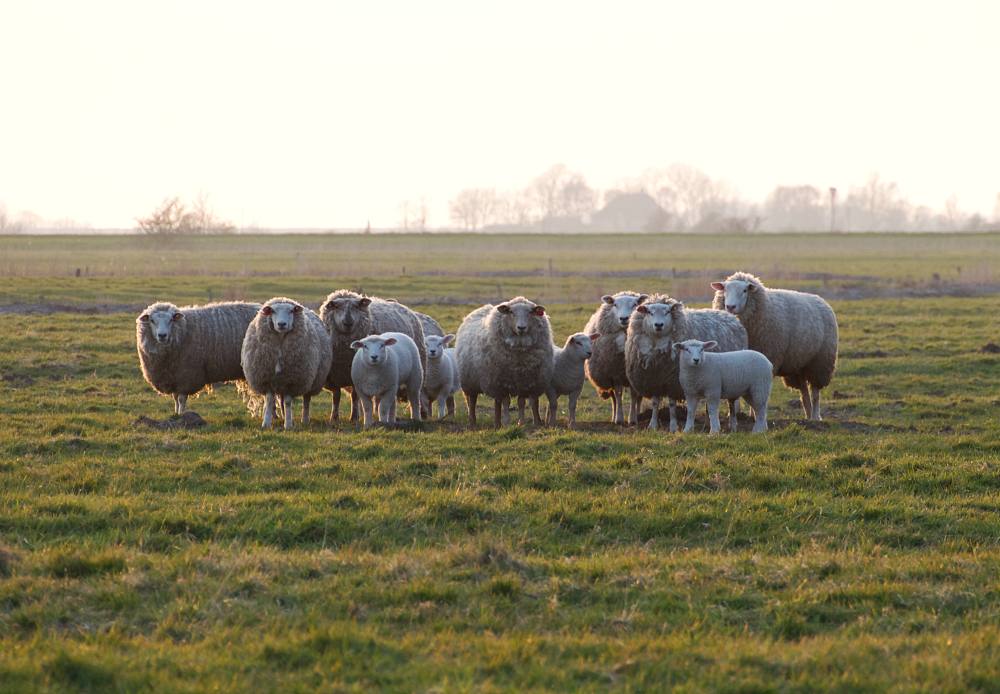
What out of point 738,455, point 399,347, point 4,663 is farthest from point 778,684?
point 399,347

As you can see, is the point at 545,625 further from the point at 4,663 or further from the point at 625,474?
the point at 625,474

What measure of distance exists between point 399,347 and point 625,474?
5018 mm

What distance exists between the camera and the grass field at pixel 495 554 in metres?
5.92

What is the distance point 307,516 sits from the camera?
869 cm

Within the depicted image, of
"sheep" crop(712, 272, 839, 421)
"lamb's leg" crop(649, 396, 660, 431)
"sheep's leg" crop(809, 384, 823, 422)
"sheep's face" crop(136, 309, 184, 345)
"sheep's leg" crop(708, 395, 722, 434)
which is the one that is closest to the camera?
"sheep's leg" crop(708, 395, 722, 434)

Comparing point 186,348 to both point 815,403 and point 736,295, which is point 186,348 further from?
point 815,403

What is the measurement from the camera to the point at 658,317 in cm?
1409

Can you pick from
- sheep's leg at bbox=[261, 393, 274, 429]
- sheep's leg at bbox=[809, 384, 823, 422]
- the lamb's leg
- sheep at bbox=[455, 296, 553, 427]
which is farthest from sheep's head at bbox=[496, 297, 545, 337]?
sheep's leg at bbox=[809, 384, 823, 422]

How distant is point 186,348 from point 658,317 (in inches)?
247

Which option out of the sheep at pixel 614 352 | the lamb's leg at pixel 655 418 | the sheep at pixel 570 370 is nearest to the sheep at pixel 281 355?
the sheep at pixel 570 370

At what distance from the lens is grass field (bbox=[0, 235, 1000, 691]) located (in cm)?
592

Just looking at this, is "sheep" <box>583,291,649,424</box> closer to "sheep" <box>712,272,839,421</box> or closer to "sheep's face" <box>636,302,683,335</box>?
"sheep's face" <box>636,302,683,335</box>

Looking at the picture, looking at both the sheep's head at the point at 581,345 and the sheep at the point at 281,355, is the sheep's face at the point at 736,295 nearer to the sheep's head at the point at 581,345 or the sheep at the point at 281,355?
the sheep's head at the point at 581,345

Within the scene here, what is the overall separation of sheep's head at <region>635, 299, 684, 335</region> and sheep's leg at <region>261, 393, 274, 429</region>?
189 inches
